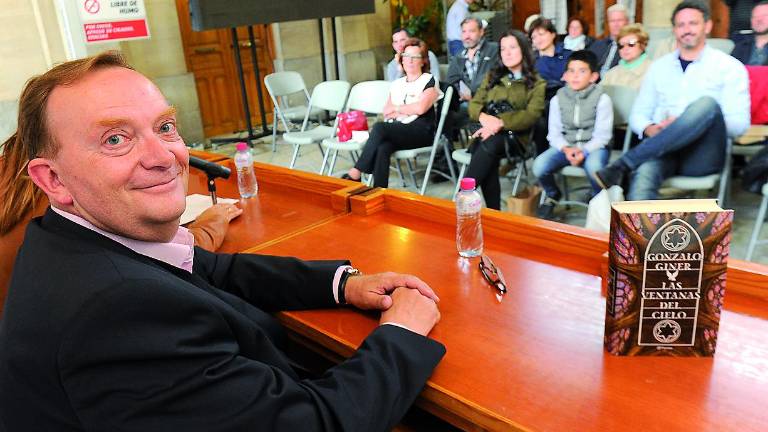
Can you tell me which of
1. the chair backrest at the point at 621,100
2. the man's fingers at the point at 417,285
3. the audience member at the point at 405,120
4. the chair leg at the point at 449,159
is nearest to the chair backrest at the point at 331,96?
the audience member at the point at 405,120

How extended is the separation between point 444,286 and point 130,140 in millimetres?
716

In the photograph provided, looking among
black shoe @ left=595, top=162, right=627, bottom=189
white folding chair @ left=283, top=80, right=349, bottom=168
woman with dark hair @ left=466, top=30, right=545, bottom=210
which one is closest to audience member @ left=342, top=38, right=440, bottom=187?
woman with dark hair @ left=466, top=30, right=545, bottom=210

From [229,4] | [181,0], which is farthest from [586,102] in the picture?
[181,0]

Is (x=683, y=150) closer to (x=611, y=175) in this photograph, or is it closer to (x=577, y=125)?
(x=611, y=175)

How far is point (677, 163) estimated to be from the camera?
10.1 feet

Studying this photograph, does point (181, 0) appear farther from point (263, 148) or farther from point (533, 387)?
point (533, 387)

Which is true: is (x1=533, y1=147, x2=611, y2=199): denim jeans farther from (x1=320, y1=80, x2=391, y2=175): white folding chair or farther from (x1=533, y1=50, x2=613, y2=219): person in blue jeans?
(x1=320, y1=80, x2=391, y2=175): white folding chair

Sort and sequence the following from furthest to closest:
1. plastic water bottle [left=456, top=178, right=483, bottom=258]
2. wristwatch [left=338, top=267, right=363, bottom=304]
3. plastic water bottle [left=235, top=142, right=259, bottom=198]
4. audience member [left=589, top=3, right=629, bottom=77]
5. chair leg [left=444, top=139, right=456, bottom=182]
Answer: audience member [left=589, top=3, right=629, bottom=77], chair leg [left=444, top=139, right=456, bottom=182], plastic water bottle [left=235, top=142, right=259, bottom=198], plastic water bottle [left=456, top=178, right=483, bottom=258], wristwatch [left=338, top=267, right=363, bottom=304]

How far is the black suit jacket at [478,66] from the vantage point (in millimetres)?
4523

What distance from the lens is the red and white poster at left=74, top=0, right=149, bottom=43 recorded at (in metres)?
4.05

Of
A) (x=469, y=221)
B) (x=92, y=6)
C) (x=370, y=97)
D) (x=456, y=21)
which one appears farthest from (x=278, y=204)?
(x=456, y=21)

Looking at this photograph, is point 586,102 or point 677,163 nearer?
point 677,163

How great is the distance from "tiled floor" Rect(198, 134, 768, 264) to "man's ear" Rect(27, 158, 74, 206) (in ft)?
9.84

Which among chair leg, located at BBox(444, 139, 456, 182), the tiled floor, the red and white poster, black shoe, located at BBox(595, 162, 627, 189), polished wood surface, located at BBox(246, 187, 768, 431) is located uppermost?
the red and white poster
